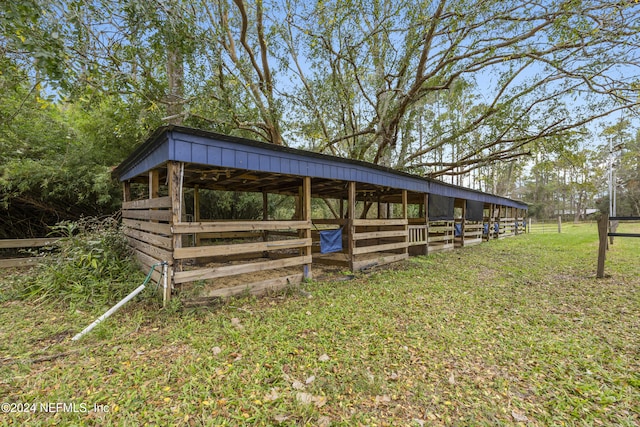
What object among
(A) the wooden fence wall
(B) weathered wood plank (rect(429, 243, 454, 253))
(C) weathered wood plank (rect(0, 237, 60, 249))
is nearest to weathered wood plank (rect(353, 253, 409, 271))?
(B) weathered wood plank (rect(429, 243, 454, 253))

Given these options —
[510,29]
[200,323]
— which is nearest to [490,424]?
[200,323]

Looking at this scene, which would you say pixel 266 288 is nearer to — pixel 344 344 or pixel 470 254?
pixel 344 344

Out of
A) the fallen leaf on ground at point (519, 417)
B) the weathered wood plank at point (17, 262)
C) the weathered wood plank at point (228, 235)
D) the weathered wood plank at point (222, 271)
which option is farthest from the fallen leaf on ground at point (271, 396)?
the weathered wood plank at point (17, 262)

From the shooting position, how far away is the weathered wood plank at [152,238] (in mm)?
3663

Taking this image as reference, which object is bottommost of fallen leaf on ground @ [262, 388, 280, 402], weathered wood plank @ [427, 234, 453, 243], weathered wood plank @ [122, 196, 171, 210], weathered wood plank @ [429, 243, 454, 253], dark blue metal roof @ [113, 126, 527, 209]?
fallen leaf on ground @ [262, 388, 280, 402]

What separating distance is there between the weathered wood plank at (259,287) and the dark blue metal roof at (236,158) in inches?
75.9

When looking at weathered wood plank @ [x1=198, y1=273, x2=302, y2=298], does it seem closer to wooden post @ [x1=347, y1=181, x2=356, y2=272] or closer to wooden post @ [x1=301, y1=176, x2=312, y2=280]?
wooden post @ [x1=301, y1=176, x2=312, y2=280]

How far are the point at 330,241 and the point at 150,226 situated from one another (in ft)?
11.4

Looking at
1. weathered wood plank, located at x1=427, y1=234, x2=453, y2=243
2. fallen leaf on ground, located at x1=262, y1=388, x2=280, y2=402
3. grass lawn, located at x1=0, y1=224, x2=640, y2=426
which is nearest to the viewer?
grass lawn, located at x1=0, y1=224, x2=640, y2=426

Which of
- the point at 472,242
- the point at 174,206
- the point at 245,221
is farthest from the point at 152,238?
the point at 472,242

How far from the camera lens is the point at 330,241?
5.96 metres

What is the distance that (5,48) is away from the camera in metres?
4.10

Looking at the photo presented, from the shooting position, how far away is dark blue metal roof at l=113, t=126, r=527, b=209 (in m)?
3.61

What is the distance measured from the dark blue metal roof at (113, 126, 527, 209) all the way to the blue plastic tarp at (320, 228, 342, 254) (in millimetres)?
1255
